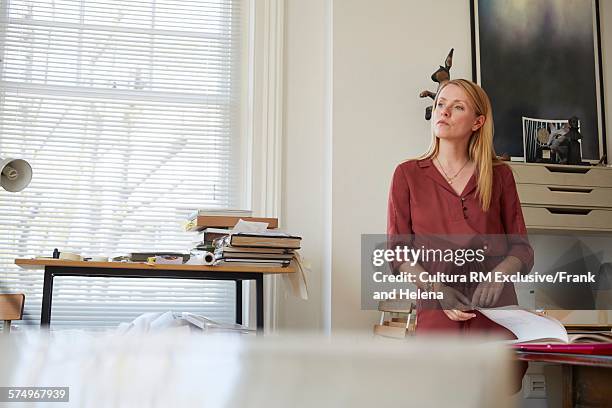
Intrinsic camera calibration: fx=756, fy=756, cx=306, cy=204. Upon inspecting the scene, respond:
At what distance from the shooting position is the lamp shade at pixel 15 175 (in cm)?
310

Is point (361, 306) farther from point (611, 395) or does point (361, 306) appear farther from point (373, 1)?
point (611, 395)

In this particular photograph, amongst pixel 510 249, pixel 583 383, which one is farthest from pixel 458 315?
pixel 583 383

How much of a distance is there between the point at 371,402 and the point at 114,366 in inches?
4.8

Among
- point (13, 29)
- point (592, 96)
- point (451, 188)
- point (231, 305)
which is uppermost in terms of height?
point (13, 29)

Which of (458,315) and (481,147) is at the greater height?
(481,147)

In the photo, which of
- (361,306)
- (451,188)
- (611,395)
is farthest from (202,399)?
(361,306)

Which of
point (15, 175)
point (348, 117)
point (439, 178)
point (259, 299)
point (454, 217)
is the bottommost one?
point (259, 299)

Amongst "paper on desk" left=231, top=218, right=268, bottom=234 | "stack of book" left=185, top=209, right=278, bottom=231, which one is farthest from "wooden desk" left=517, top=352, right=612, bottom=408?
"stack of book" left=185, top=209, right=278, bottom=231

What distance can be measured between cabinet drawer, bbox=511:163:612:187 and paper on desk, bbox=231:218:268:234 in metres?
1.23

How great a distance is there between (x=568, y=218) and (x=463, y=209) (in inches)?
62.7

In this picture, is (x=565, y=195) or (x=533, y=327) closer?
(x=533, y=327)

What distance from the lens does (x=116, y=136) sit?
149 inches

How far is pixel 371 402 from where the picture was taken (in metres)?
0.36

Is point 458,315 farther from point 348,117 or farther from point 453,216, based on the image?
point 348,117
